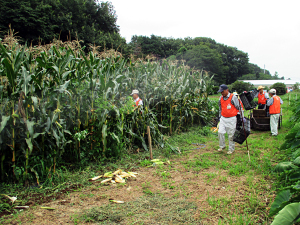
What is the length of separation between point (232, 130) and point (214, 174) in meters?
2.12

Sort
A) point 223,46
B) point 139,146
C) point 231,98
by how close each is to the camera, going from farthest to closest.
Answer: point 223,46
point 139,146
point 231,98

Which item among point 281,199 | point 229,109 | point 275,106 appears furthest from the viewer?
point 275,106

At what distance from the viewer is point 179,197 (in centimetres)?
379

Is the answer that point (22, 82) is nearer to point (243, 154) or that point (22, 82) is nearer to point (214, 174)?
point (214, 174)

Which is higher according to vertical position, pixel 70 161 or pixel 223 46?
pixel 223 46

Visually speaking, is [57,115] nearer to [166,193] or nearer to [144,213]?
[144,213]

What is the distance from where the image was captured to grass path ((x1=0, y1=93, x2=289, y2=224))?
312cm

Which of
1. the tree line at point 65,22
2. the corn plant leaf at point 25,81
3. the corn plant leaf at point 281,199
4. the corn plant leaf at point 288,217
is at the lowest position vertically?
the corn plant leaf at point 281,199

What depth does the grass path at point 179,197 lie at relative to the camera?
123 inches

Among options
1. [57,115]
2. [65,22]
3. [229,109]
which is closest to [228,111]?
[229,109]

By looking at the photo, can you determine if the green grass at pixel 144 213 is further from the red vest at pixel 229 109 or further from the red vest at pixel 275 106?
the red vest at pixel 275 106

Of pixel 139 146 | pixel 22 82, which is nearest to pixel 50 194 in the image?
pixel 22 82

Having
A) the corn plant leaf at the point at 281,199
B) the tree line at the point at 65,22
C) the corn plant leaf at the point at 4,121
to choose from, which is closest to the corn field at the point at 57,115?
the corn plant leaf at the point at 4,121

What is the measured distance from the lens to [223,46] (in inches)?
2886
